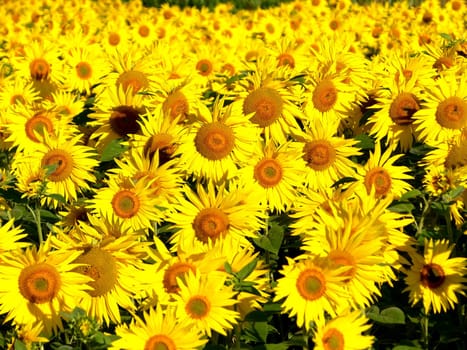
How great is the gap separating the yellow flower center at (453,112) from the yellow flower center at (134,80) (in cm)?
211

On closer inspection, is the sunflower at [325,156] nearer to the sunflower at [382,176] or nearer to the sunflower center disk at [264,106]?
the sunflower at [382,176]

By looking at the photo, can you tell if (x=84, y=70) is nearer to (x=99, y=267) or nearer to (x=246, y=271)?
(x=99, y=267)

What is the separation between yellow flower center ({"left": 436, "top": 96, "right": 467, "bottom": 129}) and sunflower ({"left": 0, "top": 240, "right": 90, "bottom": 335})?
239cm

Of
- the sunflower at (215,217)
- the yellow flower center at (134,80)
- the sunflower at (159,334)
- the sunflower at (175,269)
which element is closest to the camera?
the sunflower at (159,334)

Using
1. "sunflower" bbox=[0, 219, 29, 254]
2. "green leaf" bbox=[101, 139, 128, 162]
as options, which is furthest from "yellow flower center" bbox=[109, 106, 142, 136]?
"sunflower" bbox=[0, 219, 29, 254]

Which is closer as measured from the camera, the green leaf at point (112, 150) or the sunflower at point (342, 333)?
the sunflower at point (342, 333)

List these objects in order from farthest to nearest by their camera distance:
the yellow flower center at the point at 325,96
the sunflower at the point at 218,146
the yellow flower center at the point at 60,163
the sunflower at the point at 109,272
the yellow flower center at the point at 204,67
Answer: the yellow flower center at the point at 204,67
the yellow flower center at the point at 325,96
the yellow flower center at the point at 60,163
the sunflower at the point at 218,146
the sunflower at the point at 109,272

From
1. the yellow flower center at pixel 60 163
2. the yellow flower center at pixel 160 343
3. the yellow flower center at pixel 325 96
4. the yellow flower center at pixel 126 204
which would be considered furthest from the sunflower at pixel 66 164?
the yellow flower center at pixel 160 343

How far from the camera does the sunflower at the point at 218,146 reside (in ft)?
14.7

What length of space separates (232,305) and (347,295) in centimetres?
55

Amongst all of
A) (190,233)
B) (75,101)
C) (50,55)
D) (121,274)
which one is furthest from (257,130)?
(50,55)

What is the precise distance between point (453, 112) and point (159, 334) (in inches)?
96.9

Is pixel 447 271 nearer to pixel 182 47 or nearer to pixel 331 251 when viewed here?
pixel 331 251

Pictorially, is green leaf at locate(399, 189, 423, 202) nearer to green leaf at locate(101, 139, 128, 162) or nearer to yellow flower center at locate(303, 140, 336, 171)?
yellow flower center at locate(303, 140, 336, 171)
